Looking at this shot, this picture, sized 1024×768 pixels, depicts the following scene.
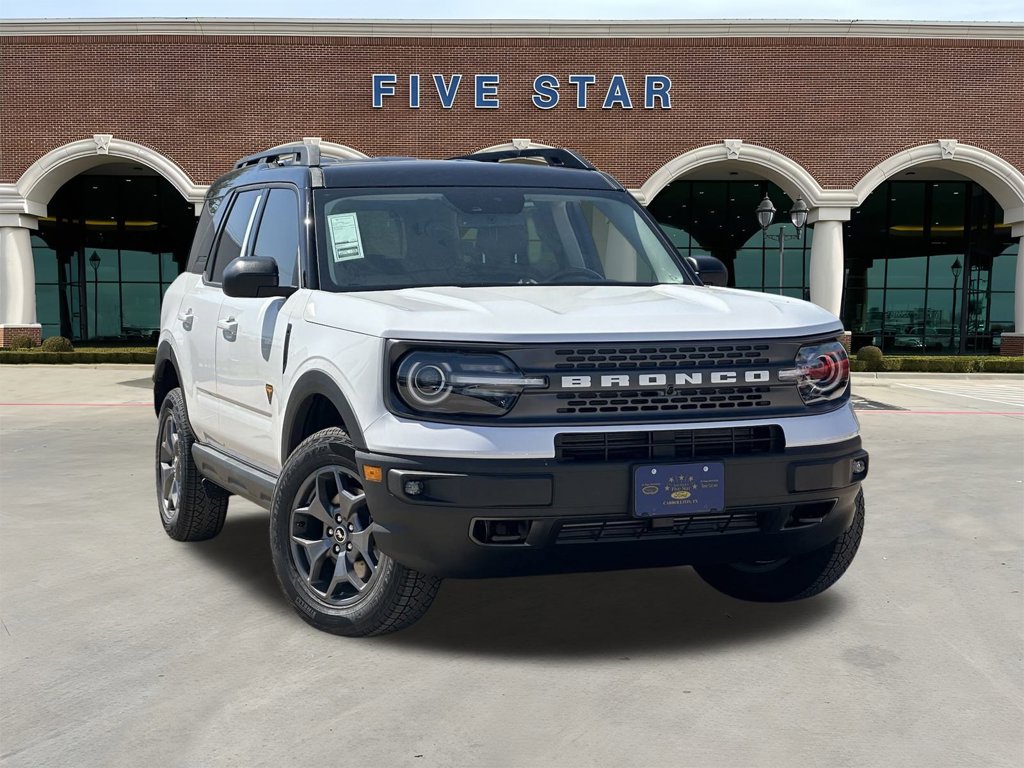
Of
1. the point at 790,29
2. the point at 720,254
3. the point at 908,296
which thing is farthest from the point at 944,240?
the point at 790,29

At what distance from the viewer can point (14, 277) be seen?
33031 millimetres

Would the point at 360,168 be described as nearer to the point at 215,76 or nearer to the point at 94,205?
the point at 215,76

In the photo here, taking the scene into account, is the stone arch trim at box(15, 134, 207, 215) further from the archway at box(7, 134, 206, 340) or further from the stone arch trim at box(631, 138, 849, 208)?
the stone arch trim at box(631, 138, 849, 208)

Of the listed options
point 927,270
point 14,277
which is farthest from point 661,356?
point 927,270

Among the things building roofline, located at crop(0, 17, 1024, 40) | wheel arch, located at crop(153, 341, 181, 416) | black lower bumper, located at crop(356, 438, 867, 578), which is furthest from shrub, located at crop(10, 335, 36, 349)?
black lower bumper, located at crop(356, 438, 867, 578)

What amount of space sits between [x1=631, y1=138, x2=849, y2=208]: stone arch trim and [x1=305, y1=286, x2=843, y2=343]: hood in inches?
1115

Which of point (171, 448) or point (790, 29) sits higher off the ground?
point (790, 29)

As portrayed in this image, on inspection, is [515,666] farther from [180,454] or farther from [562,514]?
[180,454]

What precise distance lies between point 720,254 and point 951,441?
30305 millimetres

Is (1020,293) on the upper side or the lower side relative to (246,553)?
upper

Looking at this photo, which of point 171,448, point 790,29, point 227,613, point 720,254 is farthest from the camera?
point 720,254

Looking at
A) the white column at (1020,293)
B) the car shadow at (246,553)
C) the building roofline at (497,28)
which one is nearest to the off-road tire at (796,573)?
the car shadow at (246,553)

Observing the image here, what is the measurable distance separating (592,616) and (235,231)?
3112 mm

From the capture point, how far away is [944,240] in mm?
43688
